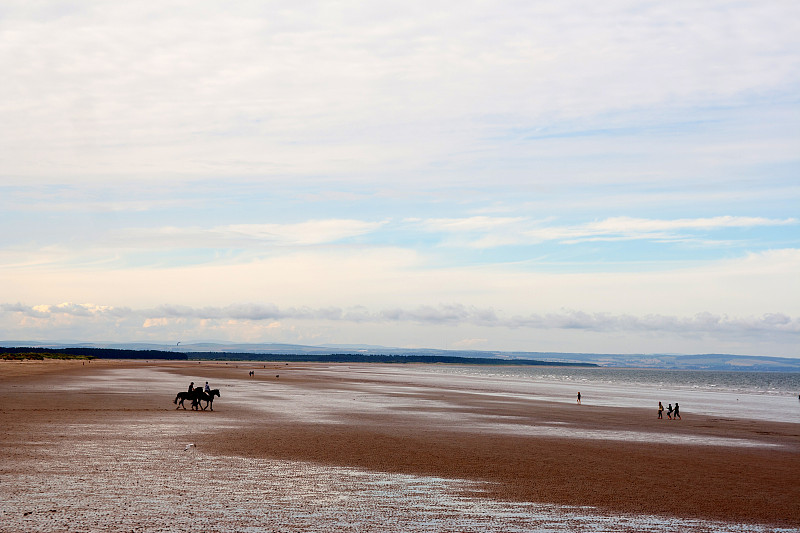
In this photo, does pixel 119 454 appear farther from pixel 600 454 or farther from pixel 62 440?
pixel 600 454

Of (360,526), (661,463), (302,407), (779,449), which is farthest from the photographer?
(302,407)

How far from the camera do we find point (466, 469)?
2348 centimetres

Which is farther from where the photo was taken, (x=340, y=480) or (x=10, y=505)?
(x=340, y=480)

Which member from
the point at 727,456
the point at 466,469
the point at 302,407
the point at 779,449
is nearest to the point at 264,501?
the point at 466,469

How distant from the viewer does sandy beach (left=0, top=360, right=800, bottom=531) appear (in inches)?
639

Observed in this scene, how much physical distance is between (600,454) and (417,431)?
381 inches

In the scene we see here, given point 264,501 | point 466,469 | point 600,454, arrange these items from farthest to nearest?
point 600,454
point 466,469
point 264,501

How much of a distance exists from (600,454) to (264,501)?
15670 millimetres

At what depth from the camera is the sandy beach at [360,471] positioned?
16.2 metres

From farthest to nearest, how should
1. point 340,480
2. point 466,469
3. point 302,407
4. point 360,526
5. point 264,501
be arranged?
point 302,407, point 466,469, point 340,480, point 264,501, point 360,526

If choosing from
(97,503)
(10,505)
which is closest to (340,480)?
(97,503)

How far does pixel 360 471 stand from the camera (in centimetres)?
2250

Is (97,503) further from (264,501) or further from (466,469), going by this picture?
(466,469)

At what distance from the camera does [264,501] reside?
689 inches
